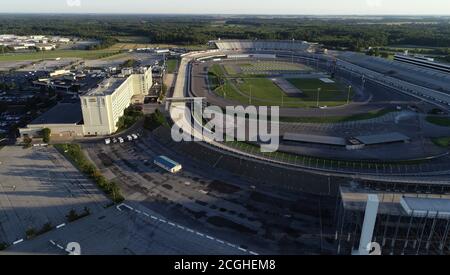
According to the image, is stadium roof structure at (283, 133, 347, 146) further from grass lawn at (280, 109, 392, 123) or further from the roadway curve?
grass lawn at (280, 109, 392, 123)

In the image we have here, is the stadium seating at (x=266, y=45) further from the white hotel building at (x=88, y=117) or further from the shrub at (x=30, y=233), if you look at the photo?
the shrub at (x=30, y=233)

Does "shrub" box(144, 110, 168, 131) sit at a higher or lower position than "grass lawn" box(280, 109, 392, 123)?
higher

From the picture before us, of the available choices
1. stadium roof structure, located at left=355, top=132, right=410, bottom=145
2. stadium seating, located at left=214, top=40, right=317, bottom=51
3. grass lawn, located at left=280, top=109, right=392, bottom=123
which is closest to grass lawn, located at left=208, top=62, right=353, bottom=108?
grass lawn, located at left=280, top=109, right=392, bottom=123

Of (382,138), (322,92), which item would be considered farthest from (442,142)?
(322,92)

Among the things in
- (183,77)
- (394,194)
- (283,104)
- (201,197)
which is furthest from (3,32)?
(394,194)

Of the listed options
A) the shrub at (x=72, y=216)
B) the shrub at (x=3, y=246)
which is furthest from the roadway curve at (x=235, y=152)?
the shrub at (x=3, y=246)
